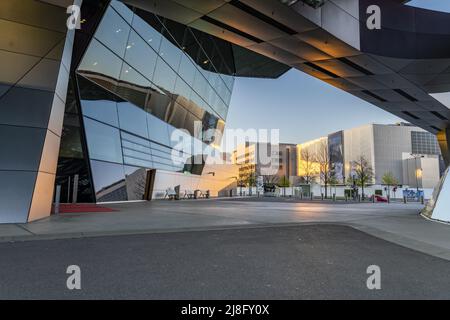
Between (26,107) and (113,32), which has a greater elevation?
(113,32)

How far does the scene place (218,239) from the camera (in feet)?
24.9

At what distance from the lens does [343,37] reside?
12.3 m

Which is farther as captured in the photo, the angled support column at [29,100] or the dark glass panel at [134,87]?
the dark glass panel at [134,87]

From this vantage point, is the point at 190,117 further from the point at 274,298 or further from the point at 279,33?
the point at 274,298

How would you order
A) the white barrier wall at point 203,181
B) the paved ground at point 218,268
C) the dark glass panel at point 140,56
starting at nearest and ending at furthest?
the paved ground at point 218,268
the dark glass panel at point 140,56
the white barrier wall at point 203,181

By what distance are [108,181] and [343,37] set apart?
15.9 metres

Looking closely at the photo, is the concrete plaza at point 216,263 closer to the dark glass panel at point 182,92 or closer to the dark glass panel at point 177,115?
the dark glass panel at point 177,115

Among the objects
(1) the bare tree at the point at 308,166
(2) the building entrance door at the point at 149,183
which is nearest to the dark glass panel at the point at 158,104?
(2) the building entrance door at the point at 149,183

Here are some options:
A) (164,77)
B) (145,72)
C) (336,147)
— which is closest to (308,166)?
(336,147)

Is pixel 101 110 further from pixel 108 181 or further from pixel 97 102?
pixel 108 181

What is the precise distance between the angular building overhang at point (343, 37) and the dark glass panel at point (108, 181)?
37.1ft

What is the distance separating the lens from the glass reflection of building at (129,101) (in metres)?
19.0
